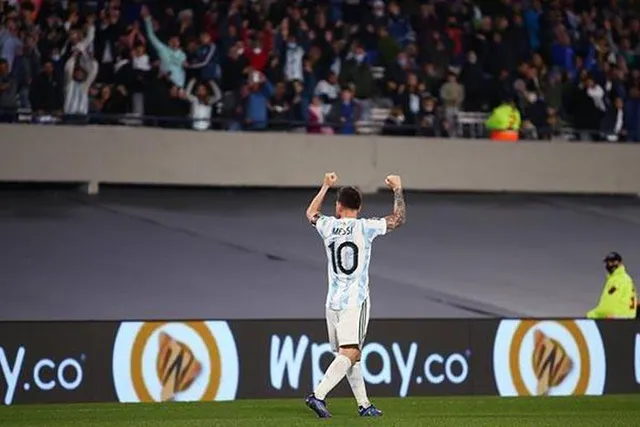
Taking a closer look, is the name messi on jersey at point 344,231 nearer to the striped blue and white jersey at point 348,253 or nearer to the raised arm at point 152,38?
the striped blue and white jersey at point 348,253

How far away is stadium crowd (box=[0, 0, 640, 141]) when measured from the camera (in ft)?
81.1

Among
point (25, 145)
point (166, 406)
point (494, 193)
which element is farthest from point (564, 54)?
point (166, 406)

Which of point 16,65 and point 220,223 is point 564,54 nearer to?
point 220,223

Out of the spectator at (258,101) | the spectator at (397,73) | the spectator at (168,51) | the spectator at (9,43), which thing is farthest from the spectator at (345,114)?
the spectator at (9,43)

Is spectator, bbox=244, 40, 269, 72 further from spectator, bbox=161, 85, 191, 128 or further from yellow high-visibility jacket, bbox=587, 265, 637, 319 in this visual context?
yellow high-visibility jacket, bbox=587, 265, 637, 319

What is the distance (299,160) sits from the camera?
27.4 meters

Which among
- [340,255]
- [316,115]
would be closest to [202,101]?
[316,115]

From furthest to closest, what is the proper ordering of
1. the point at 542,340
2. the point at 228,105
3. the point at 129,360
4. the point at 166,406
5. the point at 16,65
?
the point at 228,105 → the point at 16,65 → the point at 542,340 → the point at 129,360 → the point at 166,406

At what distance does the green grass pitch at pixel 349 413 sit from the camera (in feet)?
42.5

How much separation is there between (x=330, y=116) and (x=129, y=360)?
427 inches

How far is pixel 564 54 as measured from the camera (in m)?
29.1

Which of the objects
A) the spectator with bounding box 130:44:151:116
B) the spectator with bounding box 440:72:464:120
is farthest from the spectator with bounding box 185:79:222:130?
the spectator with bounding box 440:72:464:120

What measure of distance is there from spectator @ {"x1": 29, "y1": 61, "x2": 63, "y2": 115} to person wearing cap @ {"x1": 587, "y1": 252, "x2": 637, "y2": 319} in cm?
908

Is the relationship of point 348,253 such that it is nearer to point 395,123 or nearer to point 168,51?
point 168,51
